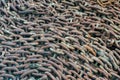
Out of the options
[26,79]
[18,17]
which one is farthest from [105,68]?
[18,17]

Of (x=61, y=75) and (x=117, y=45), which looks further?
(x=117, y=45)

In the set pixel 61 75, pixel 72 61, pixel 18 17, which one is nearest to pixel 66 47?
pixel 72 61

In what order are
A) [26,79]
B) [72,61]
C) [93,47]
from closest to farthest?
[26,79], [72,61], [93,47]

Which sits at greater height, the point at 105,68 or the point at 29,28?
the point at 29,28

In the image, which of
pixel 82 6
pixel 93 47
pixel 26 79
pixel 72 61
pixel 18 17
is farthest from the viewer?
pixel 82 6

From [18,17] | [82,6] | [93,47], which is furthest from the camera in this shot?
Answer: [82,6]

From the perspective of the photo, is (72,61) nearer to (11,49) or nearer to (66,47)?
(66,47)

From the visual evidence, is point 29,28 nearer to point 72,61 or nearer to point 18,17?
point 18,17
